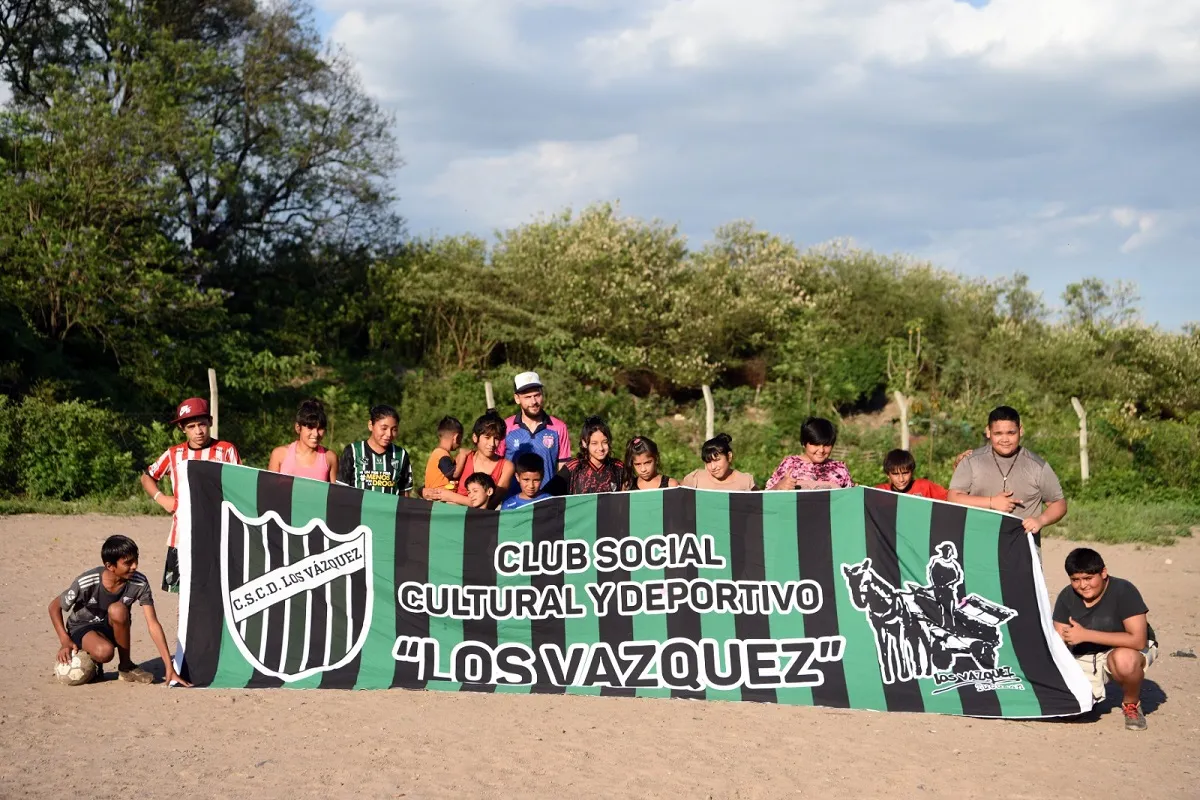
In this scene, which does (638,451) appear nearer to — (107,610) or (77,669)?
(107,610)

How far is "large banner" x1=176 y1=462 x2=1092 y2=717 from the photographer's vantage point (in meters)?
A: 6.50

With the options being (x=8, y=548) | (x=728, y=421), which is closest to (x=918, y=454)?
(x=728, y=421)

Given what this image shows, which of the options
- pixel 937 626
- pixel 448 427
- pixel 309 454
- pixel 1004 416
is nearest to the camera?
pixel 937 626

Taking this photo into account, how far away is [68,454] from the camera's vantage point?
48.8ft

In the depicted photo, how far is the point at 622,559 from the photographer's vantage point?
6.83m

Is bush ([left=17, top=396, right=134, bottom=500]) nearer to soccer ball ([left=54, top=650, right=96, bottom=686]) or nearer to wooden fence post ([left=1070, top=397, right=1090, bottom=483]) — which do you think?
soccer ball ([left=54, top=650, right=96, bottom=686])

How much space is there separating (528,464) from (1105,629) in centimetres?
342

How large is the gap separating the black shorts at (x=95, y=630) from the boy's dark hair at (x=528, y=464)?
2545 mm

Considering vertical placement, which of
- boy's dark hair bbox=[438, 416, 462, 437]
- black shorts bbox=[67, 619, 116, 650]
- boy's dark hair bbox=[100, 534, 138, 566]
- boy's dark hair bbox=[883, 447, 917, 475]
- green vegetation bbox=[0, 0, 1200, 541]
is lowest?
black shorts bbox=[67, 619, 116, 650]

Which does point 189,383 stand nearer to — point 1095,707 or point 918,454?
point 918,454

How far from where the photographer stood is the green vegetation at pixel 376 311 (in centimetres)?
1733

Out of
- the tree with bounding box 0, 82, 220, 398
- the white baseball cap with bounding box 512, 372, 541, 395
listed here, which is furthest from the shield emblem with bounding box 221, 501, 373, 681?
the tree with bounding box 0, 82, 220, 398

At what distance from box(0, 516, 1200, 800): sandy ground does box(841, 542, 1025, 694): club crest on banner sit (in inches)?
10.5

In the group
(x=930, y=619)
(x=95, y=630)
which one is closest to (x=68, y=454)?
(x=95, y=630)
